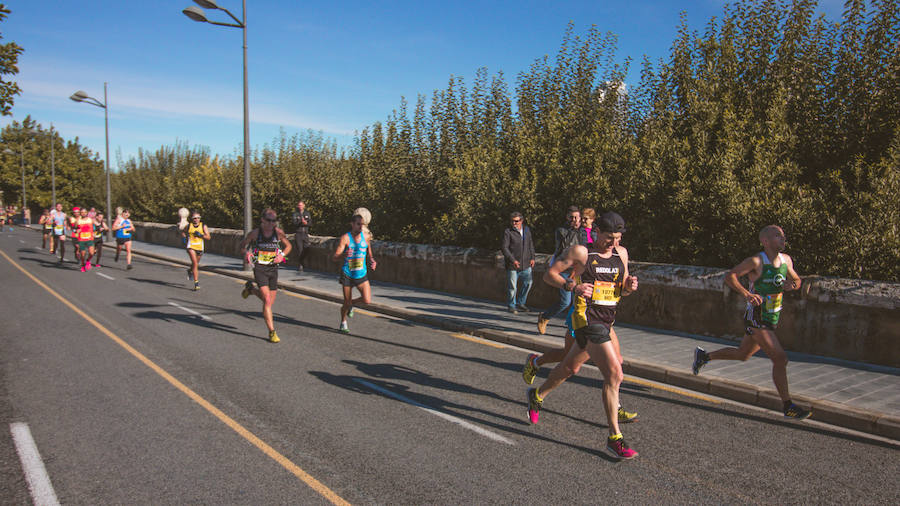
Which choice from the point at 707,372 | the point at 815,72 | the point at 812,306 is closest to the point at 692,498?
the point at 707,372

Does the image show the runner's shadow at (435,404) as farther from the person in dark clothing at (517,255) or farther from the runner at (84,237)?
the runner at (84,237)

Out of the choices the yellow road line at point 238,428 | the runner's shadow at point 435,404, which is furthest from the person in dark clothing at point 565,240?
the yellow road line at point 238,428

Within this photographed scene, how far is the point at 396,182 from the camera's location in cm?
1584

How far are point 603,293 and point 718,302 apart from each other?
15.8 ft

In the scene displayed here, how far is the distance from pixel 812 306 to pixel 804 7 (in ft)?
21.4

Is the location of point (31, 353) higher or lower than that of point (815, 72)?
lower

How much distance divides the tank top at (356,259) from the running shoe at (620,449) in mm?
5499

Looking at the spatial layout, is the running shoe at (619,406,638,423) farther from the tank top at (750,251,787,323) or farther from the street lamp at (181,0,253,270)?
the street lamp at (181,0,253,270)

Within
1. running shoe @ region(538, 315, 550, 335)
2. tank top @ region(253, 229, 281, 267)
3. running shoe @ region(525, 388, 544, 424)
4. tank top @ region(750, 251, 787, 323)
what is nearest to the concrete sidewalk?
running shoe @ region(538, 315, 550, 335)

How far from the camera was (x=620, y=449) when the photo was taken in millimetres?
4391

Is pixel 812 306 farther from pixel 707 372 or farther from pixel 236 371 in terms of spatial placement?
pixel 236 371

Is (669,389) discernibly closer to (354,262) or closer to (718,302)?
(718,302)

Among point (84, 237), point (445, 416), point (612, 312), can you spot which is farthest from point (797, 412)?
point (84, 237)

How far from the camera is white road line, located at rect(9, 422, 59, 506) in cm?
371
